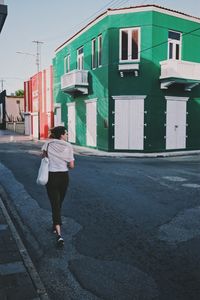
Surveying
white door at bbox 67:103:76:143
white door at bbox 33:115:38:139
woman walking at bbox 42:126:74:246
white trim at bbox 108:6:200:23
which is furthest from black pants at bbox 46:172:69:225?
white door at bbox 33:115:38:139

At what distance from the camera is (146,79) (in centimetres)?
1845

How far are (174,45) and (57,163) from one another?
54.4 feet

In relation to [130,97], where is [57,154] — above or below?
below

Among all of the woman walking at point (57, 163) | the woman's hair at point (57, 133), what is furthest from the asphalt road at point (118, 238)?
the woman's hair at point (57, 133)

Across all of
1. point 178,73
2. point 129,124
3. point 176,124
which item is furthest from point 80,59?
point 176,124

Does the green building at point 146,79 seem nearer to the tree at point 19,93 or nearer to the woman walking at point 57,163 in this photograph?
the woman walking at point 57,163

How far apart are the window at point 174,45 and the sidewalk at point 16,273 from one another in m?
16.8

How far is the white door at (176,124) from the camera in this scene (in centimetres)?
1934

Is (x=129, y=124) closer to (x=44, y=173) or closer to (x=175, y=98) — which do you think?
(x=175, y=98)

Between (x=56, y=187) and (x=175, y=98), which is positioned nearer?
(x=56, y=187)

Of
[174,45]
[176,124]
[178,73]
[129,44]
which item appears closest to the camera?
[178,73]

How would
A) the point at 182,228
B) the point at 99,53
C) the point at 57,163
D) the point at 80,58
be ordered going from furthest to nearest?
the point at 80,58, the point at 99,53, the point at 182,228, the point at 57,163

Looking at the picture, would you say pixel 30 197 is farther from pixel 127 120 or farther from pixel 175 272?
pixel 127 120

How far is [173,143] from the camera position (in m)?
19.6
